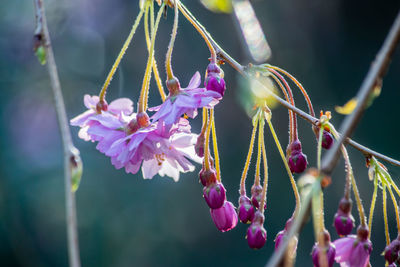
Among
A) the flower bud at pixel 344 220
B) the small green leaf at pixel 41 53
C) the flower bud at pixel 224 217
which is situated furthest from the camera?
the flower bud at pixel 224 217

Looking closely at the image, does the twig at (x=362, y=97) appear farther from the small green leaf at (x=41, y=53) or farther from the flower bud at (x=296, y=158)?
the flower bud at (x=296, y=158)

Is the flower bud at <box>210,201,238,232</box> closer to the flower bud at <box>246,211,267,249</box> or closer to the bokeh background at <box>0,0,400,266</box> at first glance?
the flower bud at <box>246,211,267,249</box>

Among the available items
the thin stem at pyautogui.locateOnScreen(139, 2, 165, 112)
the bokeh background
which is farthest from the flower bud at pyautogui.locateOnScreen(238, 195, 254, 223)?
the bokeh background

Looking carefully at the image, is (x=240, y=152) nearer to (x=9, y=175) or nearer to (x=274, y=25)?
(x=274, y=25)

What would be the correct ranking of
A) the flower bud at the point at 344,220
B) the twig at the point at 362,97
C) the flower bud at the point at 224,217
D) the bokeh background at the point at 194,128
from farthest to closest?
the bokeh background at the point at 194,128 → the flower bud at the point at 224,217 → the flower bud at the point at 344,220 → the twig at the point at 362,97

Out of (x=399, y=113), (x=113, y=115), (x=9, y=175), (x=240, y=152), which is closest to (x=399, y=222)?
(x=113, y=115)

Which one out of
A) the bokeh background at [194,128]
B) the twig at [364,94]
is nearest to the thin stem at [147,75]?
the twig at [364,94]
